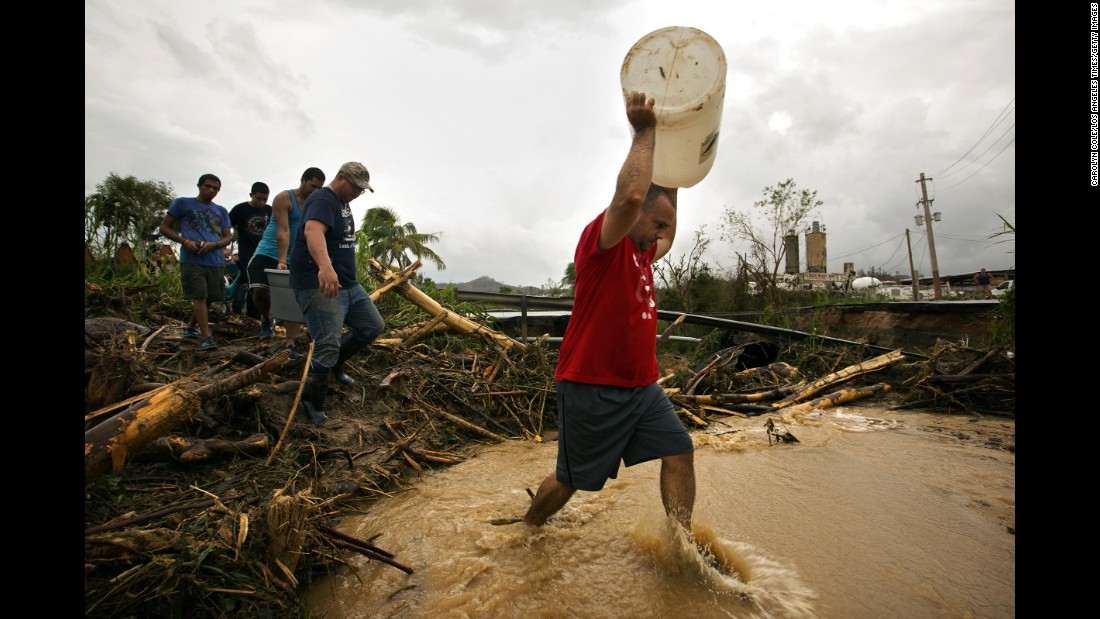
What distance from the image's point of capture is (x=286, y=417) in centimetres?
352

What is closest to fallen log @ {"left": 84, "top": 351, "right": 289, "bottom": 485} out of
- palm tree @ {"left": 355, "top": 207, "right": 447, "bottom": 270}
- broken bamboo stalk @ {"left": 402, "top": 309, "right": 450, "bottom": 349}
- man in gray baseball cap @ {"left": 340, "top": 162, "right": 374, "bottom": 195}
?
man in gray baseball cap @ {"left": 340, "top": 162, "right": 374, "bottom": 195}

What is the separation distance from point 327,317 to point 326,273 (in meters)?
0.42

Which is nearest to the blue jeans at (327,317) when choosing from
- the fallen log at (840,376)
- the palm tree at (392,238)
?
the fallen log at (840,376)

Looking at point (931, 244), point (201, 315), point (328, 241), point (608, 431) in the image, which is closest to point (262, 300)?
point (201, 315)

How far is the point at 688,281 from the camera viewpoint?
15.1 meters

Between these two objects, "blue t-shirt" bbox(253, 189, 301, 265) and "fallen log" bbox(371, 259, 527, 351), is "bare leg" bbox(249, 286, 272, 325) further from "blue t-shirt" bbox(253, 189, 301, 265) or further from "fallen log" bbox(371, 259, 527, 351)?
"fallen log" bbox(371, 259, 527, 351)

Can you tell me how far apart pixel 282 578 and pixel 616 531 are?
1.50 meters

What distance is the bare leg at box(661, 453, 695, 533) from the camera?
2131 millimetres

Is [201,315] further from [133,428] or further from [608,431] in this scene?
[608,431]

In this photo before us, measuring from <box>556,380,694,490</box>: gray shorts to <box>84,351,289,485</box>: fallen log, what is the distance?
1.71m

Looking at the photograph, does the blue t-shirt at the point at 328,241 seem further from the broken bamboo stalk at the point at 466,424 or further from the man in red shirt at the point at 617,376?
the man in red shirt at the point at 617,376

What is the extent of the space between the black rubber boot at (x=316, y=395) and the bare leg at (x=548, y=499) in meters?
1.90

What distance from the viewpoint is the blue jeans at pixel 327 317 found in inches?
138

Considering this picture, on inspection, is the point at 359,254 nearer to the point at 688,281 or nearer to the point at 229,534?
Answer: the point at 229,534
